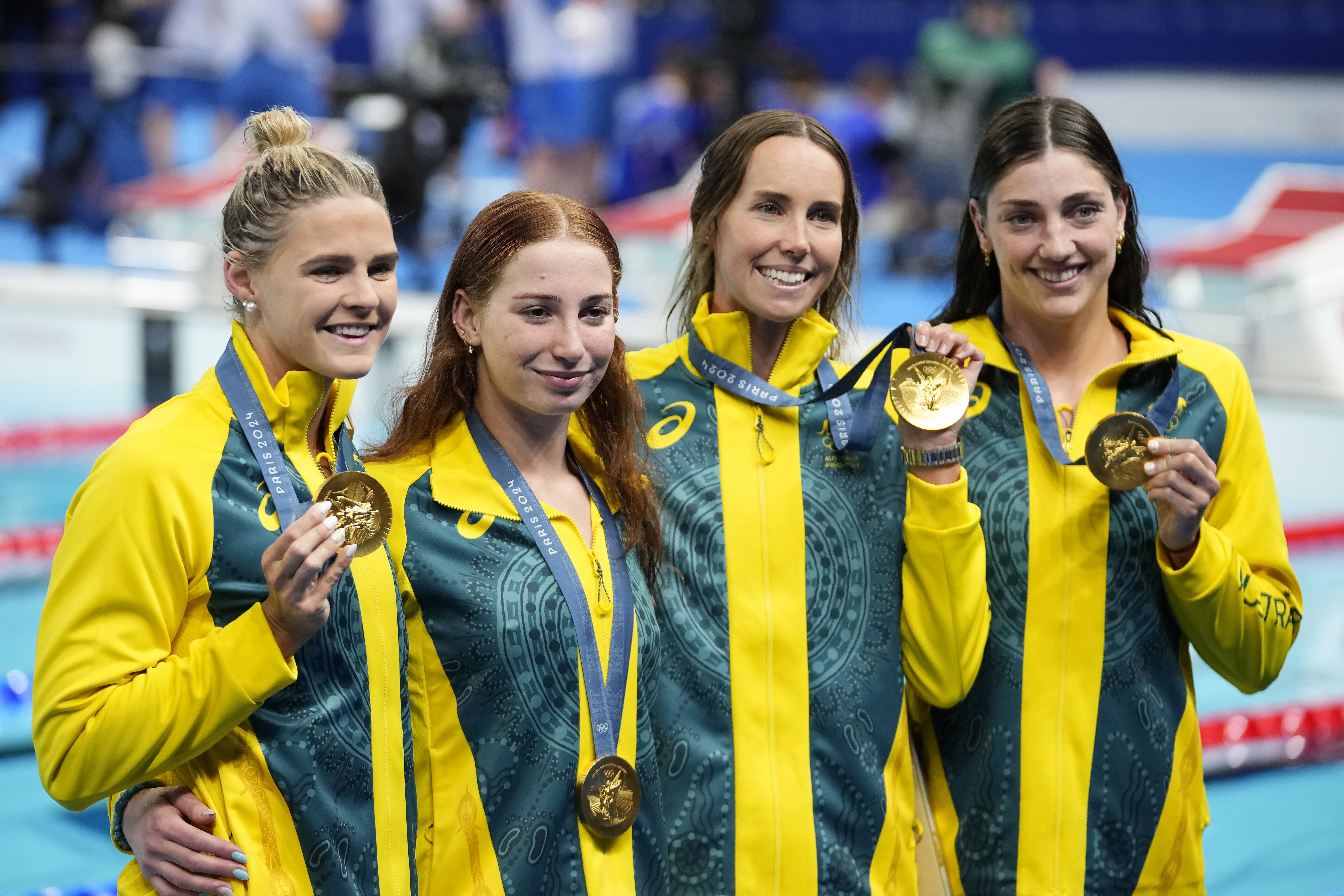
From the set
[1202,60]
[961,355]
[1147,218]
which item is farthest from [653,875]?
[1202,60]

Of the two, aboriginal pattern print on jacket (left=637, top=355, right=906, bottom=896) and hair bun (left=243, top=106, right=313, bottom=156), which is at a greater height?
hair bun (left=243, top=106, right=313, bottom=156)

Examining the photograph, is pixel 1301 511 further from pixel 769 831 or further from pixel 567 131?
pixel 567 131

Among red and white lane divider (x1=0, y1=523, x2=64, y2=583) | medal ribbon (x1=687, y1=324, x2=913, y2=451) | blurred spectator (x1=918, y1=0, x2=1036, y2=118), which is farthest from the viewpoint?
blurred spectator (x1=918, y1=0, x2=1036, y2=118)

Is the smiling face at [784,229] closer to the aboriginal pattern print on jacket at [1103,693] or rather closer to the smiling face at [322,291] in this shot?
the aboriginal pattern print on jacket at [1103,693]

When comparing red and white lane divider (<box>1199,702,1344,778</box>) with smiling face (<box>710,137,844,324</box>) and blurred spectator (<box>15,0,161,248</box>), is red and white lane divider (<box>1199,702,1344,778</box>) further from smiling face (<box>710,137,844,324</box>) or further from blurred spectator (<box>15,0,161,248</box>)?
blurred spectator (<box>15,0,161,248</box>)

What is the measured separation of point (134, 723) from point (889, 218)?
34.5ft

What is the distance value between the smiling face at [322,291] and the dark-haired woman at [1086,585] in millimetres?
1038

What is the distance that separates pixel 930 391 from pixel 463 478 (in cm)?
73

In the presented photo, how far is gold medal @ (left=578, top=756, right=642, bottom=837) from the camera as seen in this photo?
1956mm

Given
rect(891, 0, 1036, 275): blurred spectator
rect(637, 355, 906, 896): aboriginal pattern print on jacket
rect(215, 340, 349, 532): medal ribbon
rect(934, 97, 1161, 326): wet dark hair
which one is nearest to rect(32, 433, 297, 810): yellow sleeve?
rect(215, 340, 349, 532): medal ribbon

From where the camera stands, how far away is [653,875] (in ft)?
6.77

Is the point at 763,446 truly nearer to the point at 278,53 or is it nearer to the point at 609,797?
the point at 609,797

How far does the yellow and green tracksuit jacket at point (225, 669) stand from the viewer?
1701mm

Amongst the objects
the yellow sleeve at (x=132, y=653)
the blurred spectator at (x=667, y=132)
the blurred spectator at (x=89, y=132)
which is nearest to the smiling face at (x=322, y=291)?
the yellow sleeve at (x=132, y=653)
